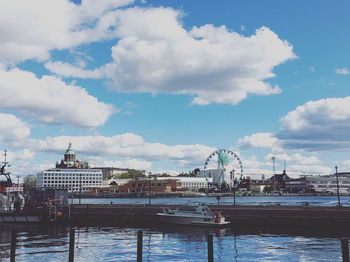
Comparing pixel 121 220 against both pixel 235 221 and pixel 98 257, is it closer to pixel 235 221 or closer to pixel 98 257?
pixel 235 221

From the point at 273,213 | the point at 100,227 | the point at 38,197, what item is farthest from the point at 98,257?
the point at 38,197

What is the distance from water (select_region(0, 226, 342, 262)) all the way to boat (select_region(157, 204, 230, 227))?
10.8 ft

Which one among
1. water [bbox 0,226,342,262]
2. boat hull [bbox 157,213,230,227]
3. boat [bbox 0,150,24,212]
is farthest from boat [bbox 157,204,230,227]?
boat [bbox 0,150,24,212]

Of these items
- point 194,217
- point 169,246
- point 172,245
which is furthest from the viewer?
point 194,217

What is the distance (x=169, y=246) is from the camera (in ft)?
166

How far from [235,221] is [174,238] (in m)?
18.6

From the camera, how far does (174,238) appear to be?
191 feet

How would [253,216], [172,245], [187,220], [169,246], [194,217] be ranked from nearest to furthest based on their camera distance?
[169,246], [172,245], [194,217], [187,220], [253,216]

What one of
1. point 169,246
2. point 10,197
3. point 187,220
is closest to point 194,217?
point 187,220

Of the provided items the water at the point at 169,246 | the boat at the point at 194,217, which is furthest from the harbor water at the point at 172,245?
the boat at the point at 194,217

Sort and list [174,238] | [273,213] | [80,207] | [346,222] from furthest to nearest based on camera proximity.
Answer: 1. [80,207]
2. [273,213]
3. [346,222]
4. [174,238]

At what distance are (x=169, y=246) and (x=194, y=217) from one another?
69.5 feet

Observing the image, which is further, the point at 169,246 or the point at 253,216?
the point at 253,216

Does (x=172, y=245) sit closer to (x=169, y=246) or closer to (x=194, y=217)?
(x=169, y=246)
